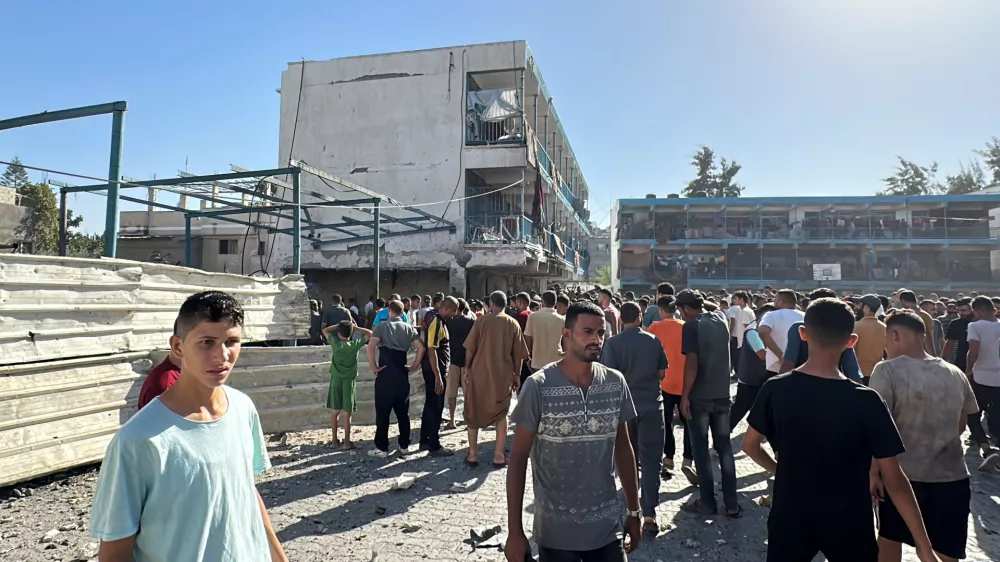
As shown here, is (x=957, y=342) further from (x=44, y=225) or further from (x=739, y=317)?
(x=44, y=225)

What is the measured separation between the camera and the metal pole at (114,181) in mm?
6840

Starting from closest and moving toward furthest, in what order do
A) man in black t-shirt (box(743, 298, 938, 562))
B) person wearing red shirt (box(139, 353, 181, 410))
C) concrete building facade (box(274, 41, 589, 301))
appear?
man in black t-shirt (box(743, 298, 938, 562))
person wearing red shirt (box(139, 353, 181, 410))
concrete building facade (box(274, 41, 589, 301))

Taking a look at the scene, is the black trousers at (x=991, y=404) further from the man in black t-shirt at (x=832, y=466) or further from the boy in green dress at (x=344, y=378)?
the boy in green dress at (x=344, y=378)

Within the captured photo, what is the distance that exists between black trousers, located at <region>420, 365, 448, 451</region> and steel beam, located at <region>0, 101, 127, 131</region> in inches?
203

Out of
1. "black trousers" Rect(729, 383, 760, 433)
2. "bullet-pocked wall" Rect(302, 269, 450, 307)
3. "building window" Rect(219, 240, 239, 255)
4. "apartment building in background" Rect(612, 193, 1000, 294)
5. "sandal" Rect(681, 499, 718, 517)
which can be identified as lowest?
"sandal" Rect(681, 499, 718, 517)

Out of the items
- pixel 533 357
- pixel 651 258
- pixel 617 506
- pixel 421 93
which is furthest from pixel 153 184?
pixel 651 258

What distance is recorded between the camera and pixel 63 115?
6.73 meters

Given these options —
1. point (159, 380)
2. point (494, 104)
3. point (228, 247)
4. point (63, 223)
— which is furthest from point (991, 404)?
point (228, 247)

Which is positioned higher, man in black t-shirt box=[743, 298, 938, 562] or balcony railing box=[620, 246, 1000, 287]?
balcony railing box=[620, 246, 1000, 287]

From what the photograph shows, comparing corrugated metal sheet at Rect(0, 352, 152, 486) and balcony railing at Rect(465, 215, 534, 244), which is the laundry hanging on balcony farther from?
corrugated metal sheet at Rect(0, 352, 152, 486)

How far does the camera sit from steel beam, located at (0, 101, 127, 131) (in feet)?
22.0

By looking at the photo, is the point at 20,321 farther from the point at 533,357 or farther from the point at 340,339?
the point at 533,357

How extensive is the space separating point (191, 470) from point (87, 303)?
4937 millimetres

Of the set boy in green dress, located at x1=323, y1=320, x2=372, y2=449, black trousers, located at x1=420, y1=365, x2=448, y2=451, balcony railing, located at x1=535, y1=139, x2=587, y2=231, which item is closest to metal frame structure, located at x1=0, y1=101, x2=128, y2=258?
boy in green dress, located at x1=323, y1=320, x2=372, y2=449
